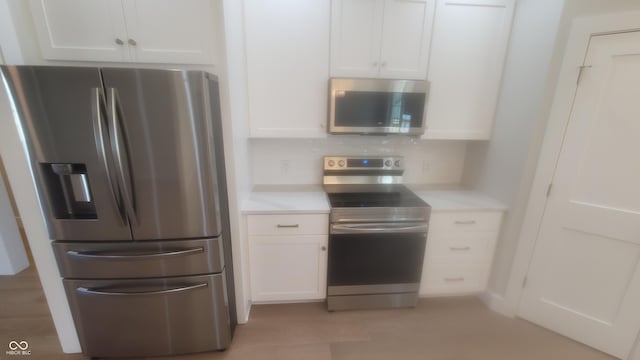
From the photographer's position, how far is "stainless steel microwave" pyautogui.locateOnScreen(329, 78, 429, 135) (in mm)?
1963

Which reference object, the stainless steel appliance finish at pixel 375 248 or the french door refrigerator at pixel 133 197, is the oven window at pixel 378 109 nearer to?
the stainless steel appliance finish at pixel 375 248

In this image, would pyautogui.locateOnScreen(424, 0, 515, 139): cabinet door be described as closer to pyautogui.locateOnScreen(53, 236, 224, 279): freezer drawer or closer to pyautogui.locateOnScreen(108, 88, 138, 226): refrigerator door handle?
pyautogui.locateOnScreen(53, 236, 224, 279): freezer drawer

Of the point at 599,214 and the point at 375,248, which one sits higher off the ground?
the point at 599,214

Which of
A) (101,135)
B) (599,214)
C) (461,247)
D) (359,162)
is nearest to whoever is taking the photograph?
(101,135)

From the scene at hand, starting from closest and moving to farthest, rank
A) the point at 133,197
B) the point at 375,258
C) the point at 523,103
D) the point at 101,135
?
1. the point at 101,135
2. the point at 133,197
3. the point at 523,103
4. the point at 375,258

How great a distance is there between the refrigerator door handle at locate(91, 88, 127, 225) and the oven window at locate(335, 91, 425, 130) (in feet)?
4.51

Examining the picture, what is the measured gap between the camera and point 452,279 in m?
2.22

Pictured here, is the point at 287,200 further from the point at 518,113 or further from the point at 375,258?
the point at 518,113

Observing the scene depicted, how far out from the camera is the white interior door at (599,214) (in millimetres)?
1561

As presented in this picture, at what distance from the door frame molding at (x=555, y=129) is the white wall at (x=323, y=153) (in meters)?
0.79

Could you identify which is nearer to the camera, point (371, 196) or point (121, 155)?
point (121, 155)

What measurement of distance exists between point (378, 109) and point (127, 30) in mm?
1613

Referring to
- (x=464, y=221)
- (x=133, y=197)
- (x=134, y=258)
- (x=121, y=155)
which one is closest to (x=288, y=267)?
(x=134, y=258)

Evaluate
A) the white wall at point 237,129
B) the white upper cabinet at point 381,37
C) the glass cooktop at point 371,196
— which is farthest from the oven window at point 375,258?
the white upper cabinet at point 381,37
